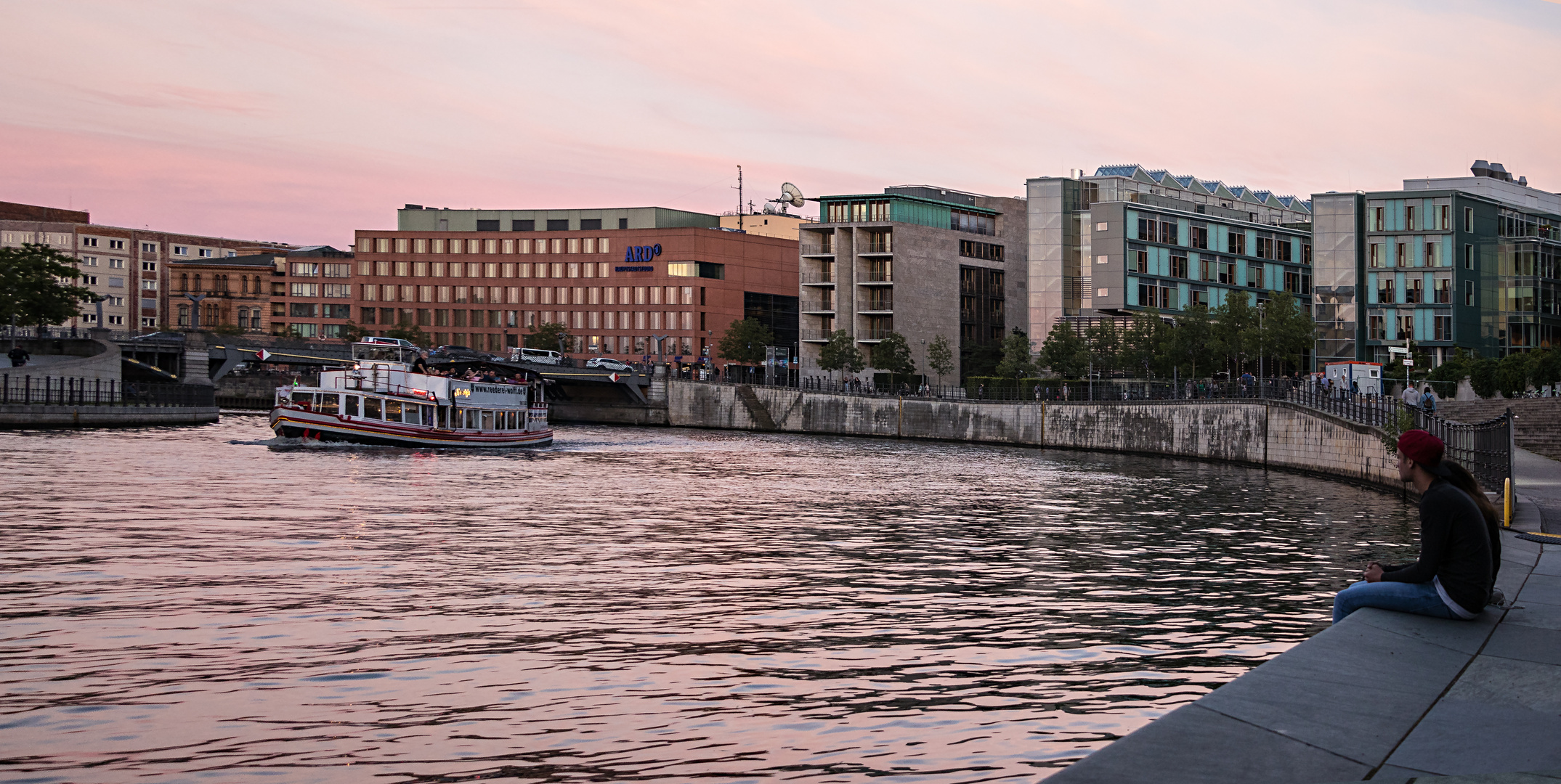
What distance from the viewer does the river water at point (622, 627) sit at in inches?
496

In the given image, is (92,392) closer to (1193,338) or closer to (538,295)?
(1193,338)

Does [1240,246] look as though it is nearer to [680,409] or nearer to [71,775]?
[680,409]

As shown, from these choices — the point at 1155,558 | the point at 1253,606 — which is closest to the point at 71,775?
the point at 1253,606

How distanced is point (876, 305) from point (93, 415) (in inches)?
2951

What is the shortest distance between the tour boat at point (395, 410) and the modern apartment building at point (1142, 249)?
6471 cm

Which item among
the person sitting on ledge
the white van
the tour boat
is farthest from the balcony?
the person sitting on ledge

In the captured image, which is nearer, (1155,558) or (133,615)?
(133,615)

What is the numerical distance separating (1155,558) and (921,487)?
75.0 ft

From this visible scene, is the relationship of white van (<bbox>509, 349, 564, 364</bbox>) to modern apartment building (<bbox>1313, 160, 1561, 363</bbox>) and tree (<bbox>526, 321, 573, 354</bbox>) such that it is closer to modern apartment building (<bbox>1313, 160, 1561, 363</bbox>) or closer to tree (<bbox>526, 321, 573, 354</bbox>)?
tree (<bbox>526, 321, 573, 354</bbox>)

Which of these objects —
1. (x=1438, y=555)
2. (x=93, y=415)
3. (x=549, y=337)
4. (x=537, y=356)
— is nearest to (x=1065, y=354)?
(x=537, y=356)

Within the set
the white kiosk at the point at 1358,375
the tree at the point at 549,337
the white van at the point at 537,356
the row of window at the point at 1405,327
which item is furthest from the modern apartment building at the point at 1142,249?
the tree at the point at 549,337

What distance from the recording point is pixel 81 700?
46.8 ft

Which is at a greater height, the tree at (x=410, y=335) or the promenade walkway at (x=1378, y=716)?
the tree at (x=410, y=335)

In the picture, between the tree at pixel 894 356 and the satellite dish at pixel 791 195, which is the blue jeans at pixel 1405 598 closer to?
the tree at pixel 894 356
